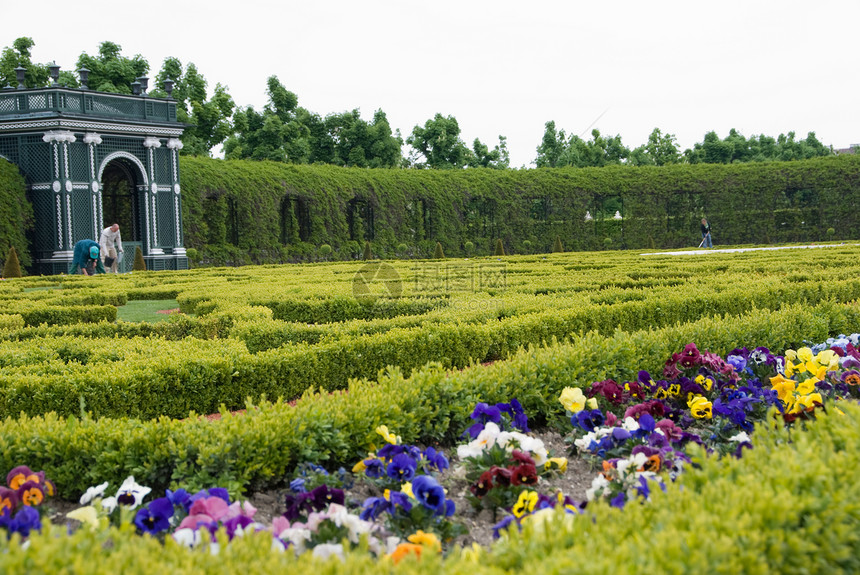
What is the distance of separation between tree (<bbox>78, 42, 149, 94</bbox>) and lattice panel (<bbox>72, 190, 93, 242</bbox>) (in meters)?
14.1

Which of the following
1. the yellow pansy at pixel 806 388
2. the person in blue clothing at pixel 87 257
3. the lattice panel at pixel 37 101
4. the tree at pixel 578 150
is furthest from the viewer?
the tree at pixel 578 150

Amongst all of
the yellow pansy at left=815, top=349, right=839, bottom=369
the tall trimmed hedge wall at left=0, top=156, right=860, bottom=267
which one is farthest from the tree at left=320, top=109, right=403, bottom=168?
the yellow pansy at left=815, top=349, right=839, bottom=369

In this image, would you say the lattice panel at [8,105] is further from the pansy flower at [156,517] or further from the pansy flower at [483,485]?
the pansy flower at [483,485]

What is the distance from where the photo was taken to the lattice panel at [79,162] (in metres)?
20.9

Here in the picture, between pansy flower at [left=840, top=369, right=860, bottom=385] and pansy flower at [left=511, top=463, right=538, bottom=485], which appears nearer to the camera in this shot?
pansy flower at [left=511, top=463, right=538, bottom=485]

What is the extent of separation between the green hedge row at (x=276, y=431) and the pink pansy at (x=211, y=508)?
38cm

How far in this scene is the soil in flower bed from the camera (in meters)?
2.74

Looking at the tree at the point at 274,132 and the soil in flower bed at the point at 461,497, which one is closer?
the soil in flower bed at the point at 461,497

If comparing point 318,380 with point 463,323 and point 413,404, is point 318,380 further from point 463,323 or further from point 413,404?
point 413,404

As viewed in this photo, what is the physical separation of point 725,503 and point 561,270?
36.6 feet

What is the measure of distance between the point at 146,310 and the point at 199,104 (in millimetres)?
29200

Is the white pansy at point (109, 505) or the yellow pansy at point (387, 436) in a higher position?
the yellow pansy at point (387, 436)

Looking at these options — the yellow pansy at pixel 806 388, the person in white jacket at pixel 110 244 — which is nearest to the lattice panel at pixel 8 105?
the person in white jacket at pixel 110 244

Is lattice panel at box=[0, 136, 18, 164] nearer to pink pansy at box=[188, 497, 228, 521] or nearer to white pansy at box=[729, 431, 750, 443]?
pink pansy at box=[188, 497, 228, 521]
